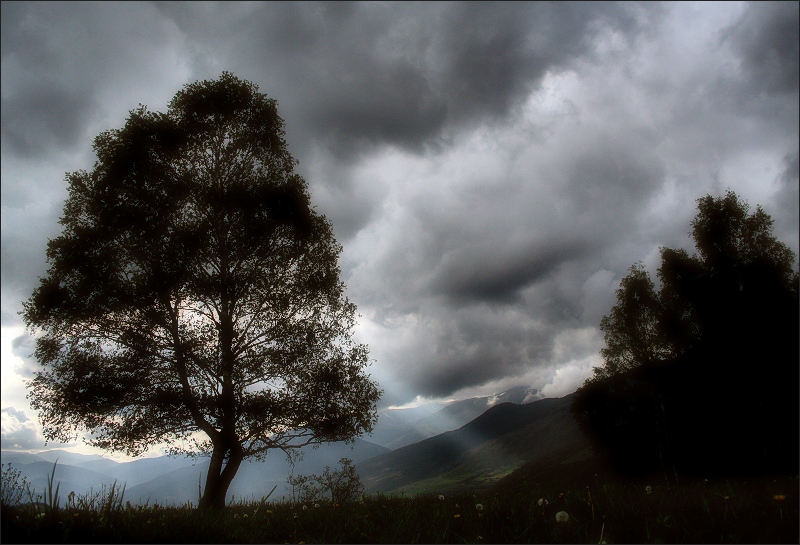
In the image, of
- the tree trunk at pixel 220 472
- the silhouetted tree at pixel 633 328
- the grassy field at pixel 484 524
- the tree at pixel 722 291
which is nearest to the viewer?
the grassy field at pixel 484 524

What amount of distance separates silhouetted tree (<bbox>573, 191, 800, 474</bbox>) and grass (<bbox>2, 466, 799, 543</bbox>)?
21588 mm

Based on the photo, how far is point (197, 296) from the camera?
14883 millimetres

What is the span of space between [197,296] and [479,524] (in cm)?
1299

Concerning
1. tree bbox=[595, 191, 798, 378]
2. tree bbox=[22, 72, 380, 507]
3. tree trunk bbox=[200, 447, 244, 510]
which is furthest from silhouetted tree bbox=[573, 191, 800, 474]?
tree trunk bbox=[200, 447, 244, 510]

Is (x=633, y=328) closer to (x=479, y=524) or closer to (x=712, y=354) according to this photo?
(x=712, y=354)

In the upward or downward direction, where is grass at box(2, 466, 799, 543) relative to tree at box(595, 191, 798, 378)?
downward

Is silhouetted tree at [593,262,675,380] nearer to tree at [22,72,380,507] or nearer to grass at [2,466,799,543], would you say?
tree at [22,72,380,507]

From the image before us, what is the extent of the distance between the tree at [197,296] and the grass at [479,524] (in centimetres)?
867

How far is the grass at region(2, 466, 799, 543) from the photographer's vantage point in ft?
13.0

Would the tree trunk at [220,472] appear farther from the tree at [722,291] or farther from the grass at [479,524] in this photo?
the tree at [722,291]

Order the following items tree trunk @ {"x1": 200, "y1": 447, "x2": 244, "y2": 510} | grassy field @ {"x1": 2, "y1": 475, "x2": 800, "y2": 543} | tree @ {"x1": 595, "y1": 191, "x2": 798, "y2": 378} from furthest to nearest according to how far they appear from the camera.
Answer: tree @ {"x1": 595, "y1": 191, "x2": 798, "y2": 378}
tree trunk @ {"x1": 200, "y1": 447, "x2": 244, "y2": 510}
grassy field @ {"x1": 2, "y1": 475, "x2": 800, "y2": 543}

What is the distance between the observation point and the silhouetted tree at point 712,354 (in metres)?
22.4

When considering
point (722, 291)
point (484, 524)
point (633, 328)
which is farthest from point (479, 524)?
point (633, 328)

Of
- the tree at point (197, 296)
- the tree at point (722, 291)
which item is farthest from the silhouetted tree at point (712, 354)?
the tree at point (197, 296)
